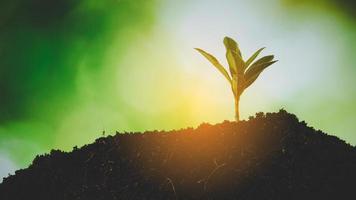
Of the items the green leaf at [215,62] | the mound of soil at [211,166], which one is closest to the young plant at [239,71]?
the green leaf at [215,62]

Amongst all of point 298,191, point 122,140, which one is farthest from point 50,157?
point 298,191

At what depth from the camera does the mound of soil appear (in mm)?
5207

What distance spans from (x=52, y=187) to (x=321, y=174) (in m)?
3.71

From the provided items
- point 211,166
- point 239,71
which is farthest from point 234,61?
point 211,166

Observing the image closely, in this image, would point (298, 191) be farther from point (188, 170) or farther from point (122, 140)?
point (122, 140)

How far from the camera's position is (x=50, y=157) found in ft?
21.9

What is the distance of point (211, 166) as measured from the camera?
5445 millimetres

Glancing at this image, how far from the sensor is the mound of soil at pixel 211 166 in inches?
205

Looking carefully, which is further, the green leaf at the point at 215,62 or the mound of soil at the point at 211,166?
the green leaf at the point at 215,62

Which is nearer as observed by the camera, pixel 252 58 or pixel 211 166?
pixel 211 166

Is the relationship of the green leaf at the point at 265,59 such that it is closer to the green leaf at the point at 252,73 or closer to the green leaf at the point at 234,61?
the green leaf at the point at 252,73

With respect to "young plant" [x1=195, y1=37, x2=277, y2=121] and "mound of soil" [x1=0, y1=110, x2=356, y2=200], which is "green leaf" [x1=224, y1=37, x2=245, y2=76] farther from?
"mound of soil" [x1=0, y1=110, x2=356, y2=200]

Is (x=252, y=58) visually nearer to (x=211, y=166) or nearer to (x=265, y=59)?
(x=265, y=59)

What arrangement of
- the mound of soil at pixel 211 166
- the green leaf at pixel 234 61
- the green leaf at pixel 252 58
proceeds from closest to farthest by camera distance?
the mound of soil at pixel 211 166 < the green leaf at pixel 234 61 < the green leaf at pixel 252 58
